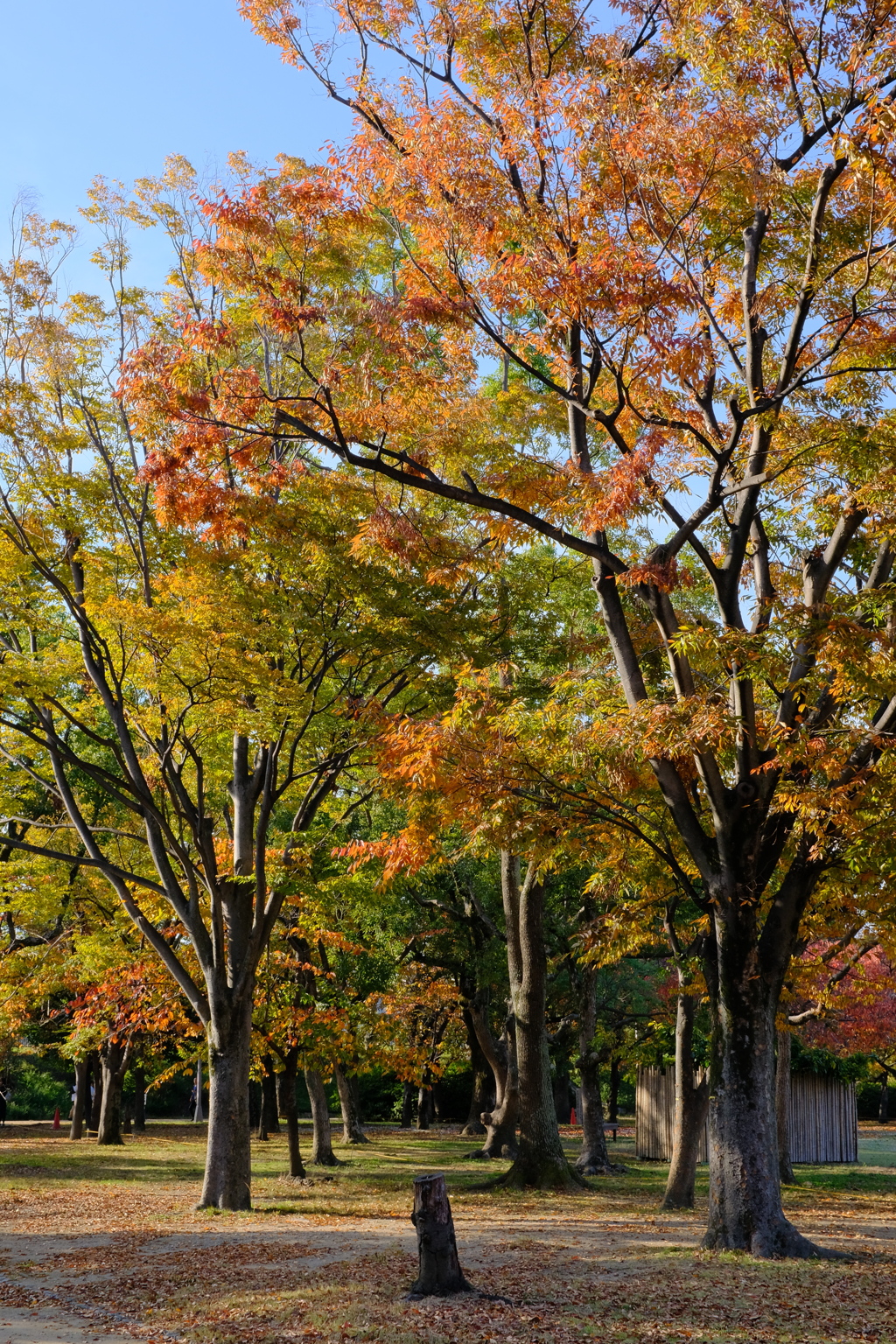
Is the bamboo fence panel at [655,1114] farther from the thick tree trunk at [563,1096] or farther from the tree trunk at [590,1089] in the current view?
the thick tree trunk at [563,1096]

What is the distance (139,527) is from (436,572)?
11.8 ft

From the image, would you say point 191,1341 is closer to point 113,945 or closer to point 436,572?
point 436,572

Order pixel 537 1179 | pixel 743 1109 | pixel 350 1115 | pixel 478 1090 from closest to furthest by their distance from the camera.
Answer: pixel 743 1109 → pixel 537 1179 → pixel 350 1115 → pixel 478 1090

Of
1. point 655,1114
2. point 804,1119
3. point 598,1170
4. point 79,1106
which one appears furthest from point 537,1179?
point 79,1106

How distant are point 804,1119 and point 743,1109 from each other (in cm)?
1792

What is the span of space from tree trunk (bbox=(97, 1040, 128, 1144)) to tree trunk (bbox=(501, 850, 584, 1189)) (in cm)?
1205

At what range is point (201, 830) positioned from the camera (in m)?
13.3

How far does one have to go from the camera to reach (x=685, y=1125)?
1414cm

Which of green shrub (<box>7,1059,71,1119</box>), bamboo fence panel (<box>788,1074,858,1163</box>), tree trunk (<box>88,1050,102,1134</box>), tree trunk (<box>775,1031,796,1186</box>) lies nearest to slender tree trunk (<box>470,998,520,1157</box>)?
tree trunk (<box>775,1031,796,1186</box>)

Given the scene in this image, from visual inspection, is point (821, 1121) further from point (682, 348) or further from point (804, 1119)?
point (682, 348)

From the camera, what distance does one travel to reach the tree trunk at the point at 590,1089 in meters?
19.8

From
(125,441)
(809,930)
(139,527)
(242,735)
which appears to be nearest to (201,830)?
(242,735)

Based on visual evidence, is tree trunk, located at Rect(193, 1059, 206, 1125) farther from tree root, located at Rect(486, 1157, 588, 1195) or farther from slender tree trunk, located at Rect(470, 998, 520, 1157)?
tree root, located at Rect(486, 1157, 588, 1195)

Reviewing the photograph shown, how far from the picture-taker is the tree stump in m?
7.16
